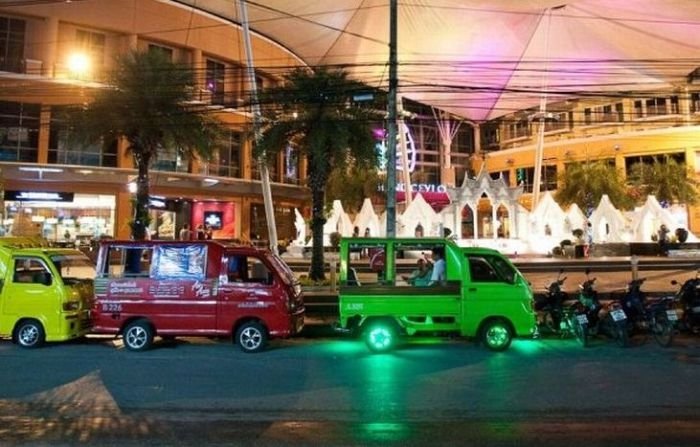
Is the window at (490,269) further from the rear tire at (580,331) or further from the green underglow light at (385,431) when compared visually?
the green underglow light at (385,431)

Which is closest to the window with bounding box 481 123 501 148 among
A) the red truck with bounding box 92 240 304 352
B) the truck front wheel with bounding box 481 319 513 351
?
the truck front wheel with bounding box 481 319 513 351

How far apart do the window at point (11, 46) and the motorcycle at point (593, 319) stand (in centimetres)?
3452

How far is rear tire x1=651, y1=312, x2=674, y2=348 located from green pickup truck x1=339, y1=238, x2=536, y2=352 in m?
2.72

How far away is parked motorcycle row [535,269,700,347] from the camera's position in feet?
34.9

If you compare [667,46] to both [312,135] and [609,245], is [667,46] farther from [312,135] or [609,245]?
[312,135]

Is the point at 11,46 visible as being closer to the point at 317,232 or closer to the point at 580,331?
the point at 317,232

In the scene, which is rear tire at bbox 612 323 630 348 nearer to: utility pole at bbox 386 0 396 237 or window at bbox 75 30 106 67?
utility pole at bbox 386 0 396 237

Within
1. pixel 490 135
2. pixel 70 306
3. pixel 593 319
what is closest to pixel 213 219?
pixel 70 306

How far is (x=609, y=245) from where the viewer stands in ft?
104

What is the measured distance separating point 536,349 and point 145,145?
13.8m

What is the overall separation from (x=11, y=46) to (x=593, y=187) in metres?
43.2

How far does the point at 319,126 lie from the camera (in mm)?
17141

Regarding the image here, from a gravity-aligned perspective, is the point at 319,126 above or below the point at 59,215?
above

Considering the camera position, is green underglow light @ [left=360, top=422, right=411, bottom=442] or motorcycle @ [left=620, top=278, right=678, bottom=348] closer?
green underglow light @ [left=360, top=422, right=411, bottom=442]
